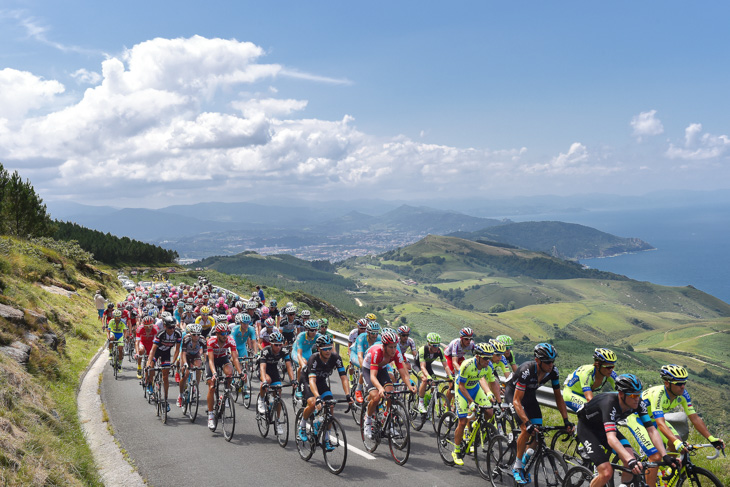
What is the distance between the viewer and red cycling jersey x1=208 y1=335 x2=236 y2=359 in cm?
1213

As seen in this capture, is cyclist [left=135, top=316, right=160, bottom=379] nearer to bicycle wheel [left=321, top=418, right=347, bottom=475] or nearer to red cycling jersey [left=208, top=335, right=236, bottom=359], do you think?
red cycling jersey [left=208, top=335, right=236, bottom=359]

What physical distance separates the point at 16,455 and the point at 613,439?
884cm

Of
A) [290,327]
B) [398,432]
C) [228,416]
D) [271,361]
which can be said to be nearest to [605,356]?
[398,432]

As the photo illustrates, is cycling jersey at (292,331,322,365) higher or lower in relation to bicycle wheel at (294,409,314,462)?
higher

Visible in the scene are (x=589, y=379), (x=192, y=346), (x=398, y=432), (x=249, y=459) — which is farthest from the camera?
(x=192, y=346)

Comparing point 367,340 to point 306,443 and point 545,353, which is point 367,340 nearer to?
point 306,443

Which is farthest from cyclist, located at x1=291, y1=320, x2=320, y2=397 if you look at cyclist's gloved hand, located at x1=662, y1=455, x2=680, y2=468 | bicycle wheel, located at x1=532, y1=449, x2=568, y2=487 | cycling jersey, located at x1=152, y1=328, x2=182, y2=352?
cyclist's gloved hand, located at x1=662, y1=455, x2=680, y2=468

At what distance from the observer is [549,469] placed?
7.42 m

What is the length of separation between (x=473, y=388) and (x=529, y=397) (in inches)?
67.4

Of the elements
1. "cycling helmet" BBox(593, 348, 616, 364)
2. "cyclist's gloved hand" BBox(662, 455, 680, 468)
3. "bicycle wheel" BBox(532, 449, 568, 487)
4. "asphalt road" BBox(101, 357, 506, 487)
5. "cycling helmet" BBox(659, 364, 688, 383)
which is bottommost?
"asphalt road" BBox(101, 357, 506, 487)

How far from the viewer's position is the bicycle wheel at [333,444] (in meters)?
9.24

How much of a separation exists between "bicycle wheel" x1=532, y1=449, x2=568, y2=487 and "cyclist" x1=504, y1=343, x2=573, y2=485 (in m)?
0.20

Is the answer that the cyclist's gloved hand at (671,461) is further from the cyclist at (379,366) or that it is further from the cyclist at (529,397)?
the cyclist at (379,366)

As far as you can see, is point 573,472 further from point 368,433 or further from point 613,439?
point 368,433
